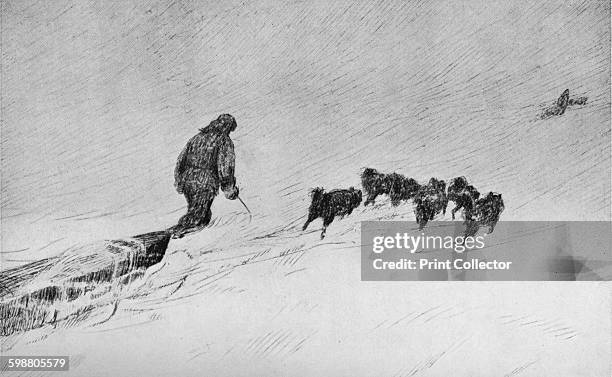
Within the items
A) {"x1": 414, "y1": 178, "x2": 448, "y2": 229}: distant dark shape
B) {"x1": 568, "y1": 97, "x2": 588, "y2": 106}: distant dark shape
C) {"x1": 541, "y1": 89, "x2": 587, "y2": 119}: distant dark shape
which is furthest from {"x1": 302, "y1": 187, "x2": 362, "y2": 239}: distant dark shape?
{"x1": 568, "y1": 97, "x2": 588, "y2": 106}: distant dark shape

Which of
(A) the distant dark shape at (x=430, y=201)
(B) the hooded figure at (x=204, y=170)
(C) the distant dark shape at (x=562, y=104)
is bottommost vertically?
(A) the distant dark shape at (x=430, y=201)

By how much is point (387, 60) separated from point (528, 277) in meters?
1.10

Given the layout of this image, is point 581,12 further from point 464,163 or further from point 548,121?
point 464,163

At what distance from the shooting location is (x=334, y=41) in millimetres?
2268

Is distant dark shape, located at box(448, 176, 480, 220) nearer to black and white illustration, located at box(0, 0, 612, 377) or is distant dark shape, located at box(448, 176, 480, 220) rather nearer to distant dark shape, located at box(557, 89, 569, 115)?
black and white illustration, located at box(0, 0, 612, 377)

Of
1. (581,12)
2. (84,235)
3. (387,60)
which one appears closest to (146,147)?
(84,235)

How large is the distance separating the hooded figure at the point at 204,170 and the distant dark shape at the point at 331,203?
1.09 ft

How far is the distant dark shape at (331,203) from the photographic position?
2266 mm

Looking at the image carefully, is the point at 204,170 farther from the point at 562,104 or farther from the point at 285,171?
the point at 562,104

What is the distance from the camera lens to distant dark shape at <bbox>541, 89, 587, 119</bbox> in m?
2.27

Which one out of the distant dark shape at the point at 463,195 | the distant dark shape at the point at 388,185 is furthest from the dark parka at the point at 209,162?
the distant dark shape at the point at 463,195

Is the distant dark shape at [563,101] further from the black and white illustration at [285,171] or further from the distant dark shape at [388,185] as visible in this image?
the distant dark shape at [388,185]

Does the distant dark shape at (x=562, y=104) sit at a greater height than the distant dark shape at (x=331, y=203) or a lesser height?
greater

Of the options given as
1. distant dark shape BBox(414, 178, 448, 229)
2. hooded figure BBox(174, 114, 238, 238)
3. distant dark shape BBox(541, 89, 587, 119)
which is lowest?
distant dark shape BBox(414, 178, 448, 229)
